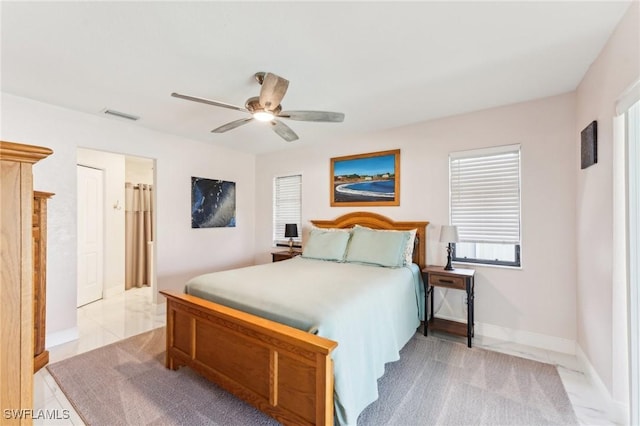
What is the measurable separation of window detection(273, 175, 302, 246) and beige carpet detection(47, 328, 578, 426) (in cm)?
265

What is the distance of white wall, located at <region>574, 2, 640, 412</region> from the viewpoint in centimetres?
176

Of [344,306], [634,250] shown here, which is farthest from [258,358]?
[634,250]

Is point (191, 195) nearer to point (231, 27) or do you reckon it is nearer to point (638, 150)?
point (231, 27)

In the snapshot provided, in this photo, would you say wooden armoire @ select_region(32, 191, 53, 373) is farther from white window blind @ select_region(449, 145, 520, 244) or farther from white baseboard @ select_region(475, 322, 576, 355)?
white baseboard @ select_region(475, 322, 576, 355)

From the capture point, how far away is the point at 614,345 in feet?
6.13

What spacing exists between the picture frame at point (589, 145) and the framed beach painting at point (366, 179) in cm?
181

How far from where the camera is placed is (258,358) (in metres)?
1.82

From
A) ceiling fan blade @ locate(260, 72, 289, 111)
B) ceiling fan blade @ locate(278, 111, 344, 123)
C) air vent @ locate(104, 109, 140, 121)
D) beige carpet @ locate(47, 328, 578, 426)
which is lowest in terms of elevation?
beige carpet @ locate(47, 328, 578, 426)

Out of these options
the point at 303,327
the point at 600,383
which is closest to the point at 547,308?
the point at 600,383

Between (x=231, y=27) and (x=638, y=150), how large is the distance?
260cm

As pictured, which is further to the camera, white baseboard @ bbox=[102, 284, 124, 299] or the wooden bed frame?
white baseboard @ bbox=[102, 284, 124, 299]

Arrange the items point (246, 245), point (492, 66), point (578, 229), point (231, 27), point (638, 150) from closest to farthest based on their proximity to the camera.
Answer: point (638, 150) → point (231, 27) → point (492, 66) → point (578, 229) → point (246, 245)

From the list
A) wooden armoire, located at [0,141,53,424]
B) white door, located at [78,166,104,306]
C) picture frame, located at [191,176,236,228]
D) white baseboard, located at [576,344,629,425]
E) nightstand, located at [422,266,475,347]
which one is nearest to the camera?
wooden armoire, located at [0,141,53,424]

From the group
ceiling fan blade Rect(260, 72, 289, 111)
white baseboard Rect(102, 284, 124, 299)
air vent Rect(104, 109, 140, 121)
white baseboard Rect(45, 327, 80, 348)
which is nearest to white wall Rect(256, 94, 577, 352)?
ceiling fan blade Rect(260, 72, 289, 111)
